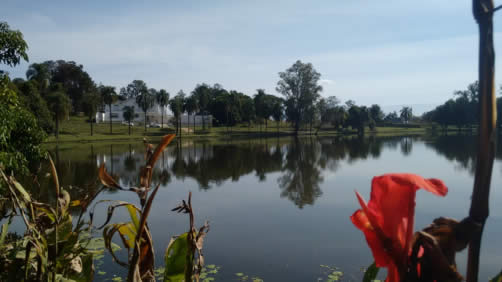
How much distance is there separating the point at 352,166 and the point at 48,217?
20.0 metres

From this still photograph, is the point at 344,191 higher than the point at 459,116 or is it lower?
lower

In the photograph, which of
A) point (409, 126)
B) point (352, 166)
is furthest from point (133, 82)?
point (352, 166)

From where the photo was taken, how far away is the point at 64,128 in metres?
49.6

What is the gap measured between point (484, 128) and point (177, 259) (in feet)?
2.82

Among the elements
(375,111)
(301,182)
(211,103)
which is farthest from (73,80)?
(375,111)

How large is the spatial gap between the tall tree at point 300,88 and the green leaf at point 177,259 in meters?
56.5

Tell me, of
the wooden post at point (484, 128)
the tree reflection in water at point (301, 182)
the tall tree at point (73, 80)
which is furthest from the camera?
the tall tree at point (73, 80)

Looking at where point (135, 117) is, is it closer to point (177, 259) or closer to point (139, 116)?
point (139, 116)

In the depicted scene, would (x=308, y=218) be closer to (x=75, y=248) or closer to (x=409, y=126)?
(x=75, y=248)

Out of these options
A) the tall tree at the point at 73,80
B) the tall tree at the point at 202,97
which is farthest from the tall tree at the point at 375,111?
the tall tree at the point at 73,80

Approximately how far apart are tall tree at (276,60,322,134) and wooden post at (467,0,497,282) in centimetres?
5701

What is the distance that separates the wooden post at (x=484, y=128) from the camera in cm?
34

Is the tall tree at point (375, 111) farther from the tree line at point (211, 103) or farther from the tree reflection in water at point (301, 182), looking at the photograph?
the tree reflection in water at point (301, 182)

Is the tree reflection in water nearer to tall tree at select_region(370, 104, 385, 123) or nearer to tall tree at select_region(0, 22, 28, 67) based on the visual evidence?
tall tree at select_region(0, 22, 28, 67)
